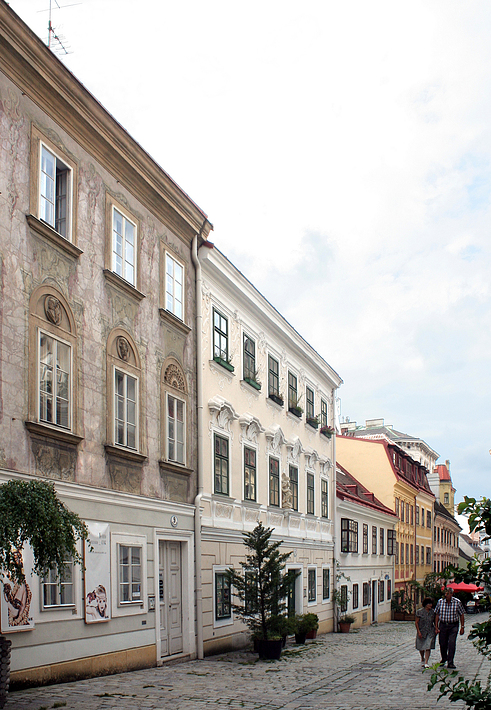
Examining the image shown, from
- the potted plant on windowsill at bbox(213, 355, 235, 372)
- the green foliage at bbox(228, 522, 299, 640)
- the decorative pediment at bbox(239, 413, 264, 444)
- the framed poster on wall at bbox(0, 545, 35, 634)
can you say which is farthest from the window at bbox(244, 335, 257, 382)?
the framed poster on wall at bbox(0, 545, 35, 634)

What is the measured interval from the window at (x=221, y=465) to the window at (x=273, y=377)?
443 cm

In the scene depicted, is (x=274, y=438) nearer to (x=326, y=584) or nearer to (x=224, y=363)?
(x=224, y=363)

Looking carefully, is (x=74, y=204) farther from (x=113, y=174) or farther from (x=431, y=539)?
(x=431, y=539)

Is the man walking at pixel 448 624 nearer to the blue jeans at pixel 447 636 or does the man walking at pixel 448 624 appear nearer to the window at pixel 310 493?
the blue jeans at pixel 447 636

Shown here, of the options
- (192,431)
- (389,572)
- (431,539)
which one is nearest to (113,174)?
(192,431)

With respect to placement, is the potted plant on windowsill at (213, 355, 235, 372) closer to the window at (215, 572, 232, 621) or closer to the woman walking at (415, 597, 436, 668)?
the window at (215, 572, 232, 621)

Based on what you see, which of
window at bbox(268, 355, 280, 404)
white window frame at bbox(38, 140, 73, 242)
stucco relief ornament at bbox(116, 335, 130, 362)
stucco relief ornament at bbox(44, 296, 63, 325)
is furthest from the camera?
window at bbox(268, 355, 280, 404)

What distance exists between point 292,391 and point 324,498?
587 cm

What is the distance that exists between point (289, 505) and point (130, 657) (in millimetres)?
11733

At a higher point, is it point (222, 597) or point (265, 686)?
point (222, 597)

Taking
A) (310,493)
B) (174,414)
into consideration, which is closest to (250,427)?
(174,414)

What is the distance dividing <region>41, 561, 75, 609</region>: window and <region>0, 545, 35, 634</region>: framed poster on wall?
42cm

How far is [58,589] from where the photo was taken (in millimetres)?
12875

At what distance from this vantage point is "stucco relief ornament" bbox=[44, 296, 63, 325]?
13.1 meters
